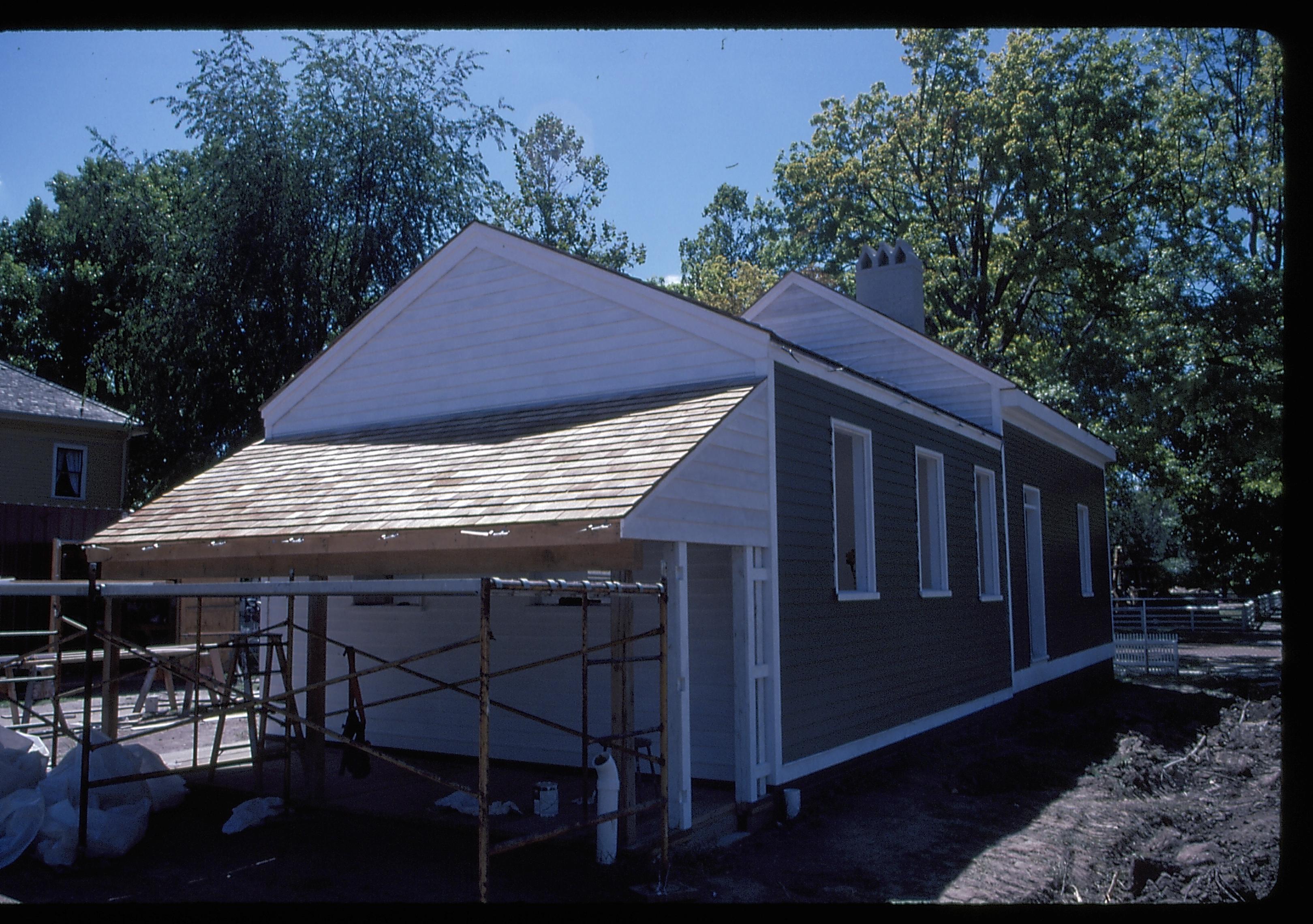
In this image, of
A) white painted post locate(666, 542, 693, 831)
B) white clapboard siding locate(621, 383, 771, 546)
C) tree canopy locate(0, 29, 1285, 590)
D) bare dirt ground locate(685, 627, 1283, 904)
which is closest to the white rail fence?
tree canopy locate(0, 29, 1285, 590)

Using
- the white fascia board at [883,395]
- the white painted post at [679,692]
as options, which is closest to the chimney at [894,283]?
the white fascia board at [883,395]

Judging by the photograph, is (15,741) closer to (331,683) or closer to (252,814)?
(252,814)

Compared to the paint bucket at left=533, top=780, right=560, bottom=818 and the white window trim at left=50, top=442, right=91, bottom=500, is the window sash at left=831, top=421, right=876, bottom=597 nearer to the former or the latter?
the paint bucket at left=533, top=780, right=560, bottom=818

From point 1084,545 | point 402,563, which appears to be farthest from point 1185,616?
point 402,563

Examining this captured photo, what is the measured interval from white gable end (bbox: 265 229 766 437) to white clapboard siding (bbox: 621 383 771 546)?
2.48 ft

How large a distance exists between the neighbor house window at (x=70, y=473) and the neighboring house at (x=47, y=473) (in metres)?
0.02

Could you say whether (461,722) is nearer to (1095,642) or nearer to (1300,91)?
(1300,91)

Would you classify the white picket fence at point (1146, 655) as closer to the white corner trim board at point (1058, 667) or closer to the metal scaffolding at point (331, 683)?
the white corner trim board at point (1058, 667)

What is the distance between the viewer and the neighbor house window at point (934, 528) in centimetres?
1240

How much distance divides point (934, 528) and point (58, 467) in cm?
2386

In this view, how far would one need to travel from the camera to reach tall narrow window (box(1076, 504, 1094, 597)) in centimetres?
1923

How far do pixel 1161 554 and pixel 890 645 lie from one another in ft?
145

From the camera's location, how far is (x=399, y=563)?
816cm

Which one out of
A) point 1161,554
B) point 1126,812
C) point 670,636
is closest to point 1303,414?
point 670,636
